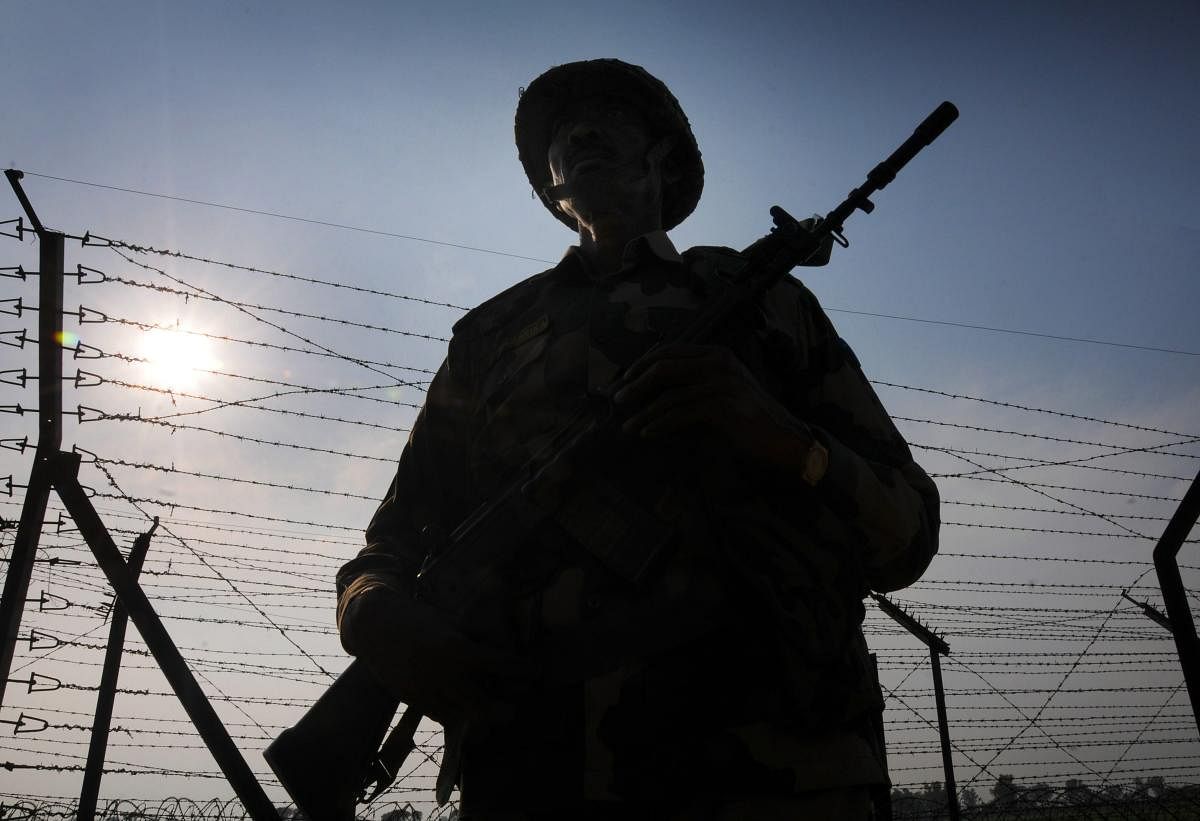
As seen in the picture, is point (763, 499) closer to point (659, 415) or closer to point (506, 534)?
point (659, 415)

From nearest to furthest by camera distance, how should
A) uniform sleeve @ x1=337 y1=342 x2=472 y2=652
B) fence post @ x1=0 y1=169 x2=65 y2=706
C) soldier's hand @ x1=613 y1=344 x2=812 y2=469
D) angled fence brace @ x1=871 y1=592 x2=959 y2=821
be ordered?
soldier's hand @ x1=613 y1=344 x2=812 y2=469 < uniform sleeve @ x1=337 y1=342 x2=472 y2=652 < fence post @ x1=0 y1=169 x2=65 y2=706 < angled fence brace @ x1=871 y1=592 x2=959 y2=821

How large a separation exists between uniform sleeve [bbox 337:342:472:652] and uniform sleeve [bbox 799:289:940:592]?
891 millimetres

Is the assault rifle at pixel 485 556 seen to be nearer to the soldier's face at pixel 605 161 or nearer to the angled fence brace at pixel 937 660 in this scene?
the soldier's face at pixel 605 161

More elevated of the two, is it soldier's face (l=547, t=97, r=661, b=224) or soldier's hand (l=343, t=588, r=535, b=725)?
soldier's face (l=547, t=97, r=661, b=224)

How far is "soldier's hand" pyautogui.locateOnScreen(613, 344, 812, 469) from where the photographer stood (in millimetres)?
1500

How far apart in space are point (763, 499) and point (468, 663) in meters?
0.65

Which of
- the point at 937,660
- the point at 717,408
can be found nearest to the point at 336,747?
the point at 717,408

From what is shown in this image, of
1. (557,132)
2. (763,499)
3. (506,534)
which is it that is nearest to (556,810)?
(506,534)

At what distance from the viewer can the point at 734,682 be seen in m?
1.43

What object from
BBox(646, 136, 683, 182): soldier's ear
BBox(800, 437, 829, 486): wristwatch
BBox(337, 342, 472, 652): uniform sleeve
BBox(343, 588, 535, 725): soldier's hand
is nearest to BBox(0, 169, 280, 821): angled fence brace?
BBox(337, 342, 472, 652): uniform sleeve

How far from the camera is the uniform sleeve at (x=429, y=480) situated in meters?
1.99

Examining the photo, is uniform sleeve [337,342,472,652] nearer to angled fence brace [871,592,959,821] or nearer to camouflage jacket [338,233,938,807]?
camouflage jacket [338,233,938,807]

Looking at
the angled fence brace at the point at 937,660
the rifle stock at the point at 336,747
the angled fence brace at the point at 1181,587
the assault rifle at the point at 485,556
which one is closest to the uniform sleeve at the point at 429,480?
the assault rifle at the point at 485,556

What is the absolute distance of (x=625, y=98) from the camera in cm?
255
